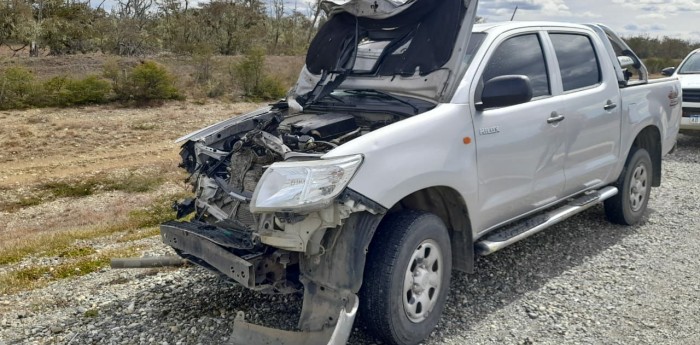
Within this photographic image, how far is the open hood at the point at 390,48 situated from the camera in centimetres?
435

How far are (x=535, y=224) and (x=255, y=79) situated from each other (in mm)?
18627

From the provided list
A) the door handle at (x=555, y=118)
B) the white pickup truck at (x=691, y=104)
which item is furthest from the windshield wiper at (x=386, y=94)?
the white pickup truck at (x=691, y=104)

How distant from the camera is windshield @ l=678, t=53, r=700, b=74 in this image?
41.7ft

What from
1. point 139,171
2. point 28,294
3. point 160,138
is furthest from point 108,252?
point 160,138

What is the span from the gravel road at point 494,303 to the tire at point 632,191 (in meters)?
0.49

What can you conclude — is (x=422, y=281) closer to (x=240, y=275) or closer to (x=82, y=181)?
(x=240, y=275)

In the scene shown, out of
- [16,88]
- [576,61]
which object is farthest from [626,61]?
[16,88]

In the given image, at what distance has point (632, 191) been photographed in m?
6.43

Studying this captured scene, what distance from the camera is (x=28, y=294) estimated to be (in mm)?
4961

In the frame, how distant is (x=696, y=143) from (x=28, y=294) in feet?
40.5

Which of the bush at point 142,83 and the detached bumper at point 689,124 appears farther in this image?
the bush at point 142,83

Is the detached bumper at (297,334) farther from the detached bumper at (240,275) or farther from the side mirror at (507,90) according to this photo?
the side mirror at (507,90)

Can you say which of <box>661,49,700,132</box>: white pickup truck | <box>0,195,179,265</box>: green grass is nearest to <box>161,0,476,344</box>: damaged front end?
<box>0,195,179,265</box>: green grass

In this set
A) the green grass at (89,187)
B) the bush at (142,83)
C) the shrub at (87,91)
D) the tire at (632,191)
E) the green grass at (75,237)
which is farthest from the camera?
the bush at (142,83)
